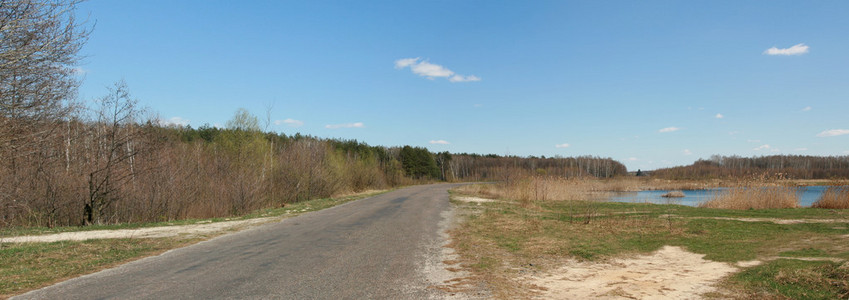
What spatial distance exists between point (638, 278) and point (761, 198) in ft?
59.1

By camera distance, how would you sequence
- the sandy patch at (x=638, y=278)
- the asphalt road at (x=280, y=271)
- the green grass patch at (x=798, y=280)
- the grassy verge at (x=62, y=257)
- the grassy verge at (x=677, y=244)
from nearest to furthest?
the green grass patch at (x=798, y=280)
the sandy patch at (x=638, y=278)
the grassy verge at (x=677, y=244)
the asphalt road at (x=280, y=271)
the grassy verge at (x=62, y=257)

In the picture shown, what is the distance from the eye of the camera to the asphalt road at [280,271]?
20.7 ft

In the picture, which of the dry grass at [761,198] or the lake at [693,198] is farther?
the lake at [693,198]

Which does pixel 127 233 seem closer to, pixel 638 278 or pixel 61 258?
pixel 61 258

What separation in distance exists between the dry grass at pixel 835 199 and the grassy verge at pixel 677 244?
3.71 meters

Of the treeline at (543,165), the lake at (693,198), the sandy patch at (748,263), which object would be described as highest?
the treeline at (543,165)

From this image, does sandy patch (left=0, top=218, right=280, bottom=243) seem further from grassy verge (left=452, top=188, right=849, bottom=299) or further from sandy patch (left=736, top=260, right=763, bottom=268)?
sandy patch (left=736, top=260, right=763, bottom=268)

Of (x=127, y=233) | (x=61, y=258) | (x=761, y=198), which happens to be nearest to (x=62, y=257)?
(x=61, y=258)

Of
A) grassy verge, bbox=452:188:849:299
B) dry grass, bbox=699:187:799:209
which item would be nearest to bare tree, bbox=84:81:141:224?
grassy verge, bbox=452:188:849:299

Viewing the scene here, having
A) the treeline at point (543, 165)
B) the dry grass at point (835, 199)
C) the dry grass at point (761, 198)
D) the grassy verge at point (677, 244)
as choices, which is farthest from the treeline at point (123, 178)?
the treeline at point (543, 165)

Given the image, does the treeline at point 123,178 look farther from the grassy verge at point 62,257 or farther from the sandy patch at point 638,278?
the sandy patch at point 638,278

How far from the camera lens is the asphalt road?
6316mm

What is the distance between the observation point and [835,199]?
62.8 feet

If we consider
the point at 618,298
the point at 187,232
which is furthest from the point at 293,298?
the point at 187,232
